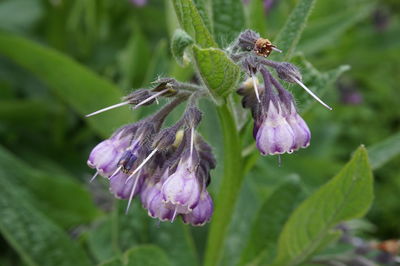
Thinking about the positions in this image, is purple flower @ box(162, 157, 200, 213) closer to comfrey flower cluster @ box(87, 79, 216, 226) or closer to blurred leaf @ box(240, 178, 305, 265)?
comfrey flower cluster @ box(87, 79, 216, 226)

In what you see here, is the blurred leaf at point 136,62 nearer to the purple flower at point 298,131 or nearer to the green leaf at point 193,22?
the green leaf at point 193,22

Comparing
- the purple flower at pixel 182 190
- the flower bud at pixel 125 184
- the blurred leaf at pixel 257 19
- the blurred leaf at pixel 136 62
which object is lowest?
the purple flower at pixel 182 190

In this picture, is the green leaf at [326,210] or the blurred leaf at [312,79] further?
the blurred leaf at [312,79]

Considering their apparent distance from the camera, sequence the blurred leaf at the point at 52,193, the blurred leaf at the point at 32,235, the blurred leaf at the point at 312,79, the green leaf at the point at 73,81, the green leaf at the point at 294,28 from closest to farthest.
→ the green leaf at the point at 294,28
the blurred leaf at the point at 312,79
the blurred leaf at the point at 32,235
the blurred leaf at the point at 52,193
the green leaf at the point at 73,81

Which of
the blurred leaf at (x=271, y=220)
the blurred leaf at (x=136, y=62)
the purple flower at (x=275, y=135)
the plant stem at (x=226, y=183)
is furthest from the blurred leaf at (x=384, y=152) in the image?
the blurred leaf at (x=136, y=62)

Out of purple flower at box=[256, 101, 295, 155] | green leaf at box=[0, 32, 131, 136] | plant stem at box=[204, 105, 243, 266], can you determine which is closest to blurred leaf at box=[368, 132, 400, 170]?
plant stem at box=[204, 105, 243, 266]

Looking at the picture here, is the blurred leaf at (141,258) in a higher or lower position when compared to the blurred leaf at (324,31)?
lower
